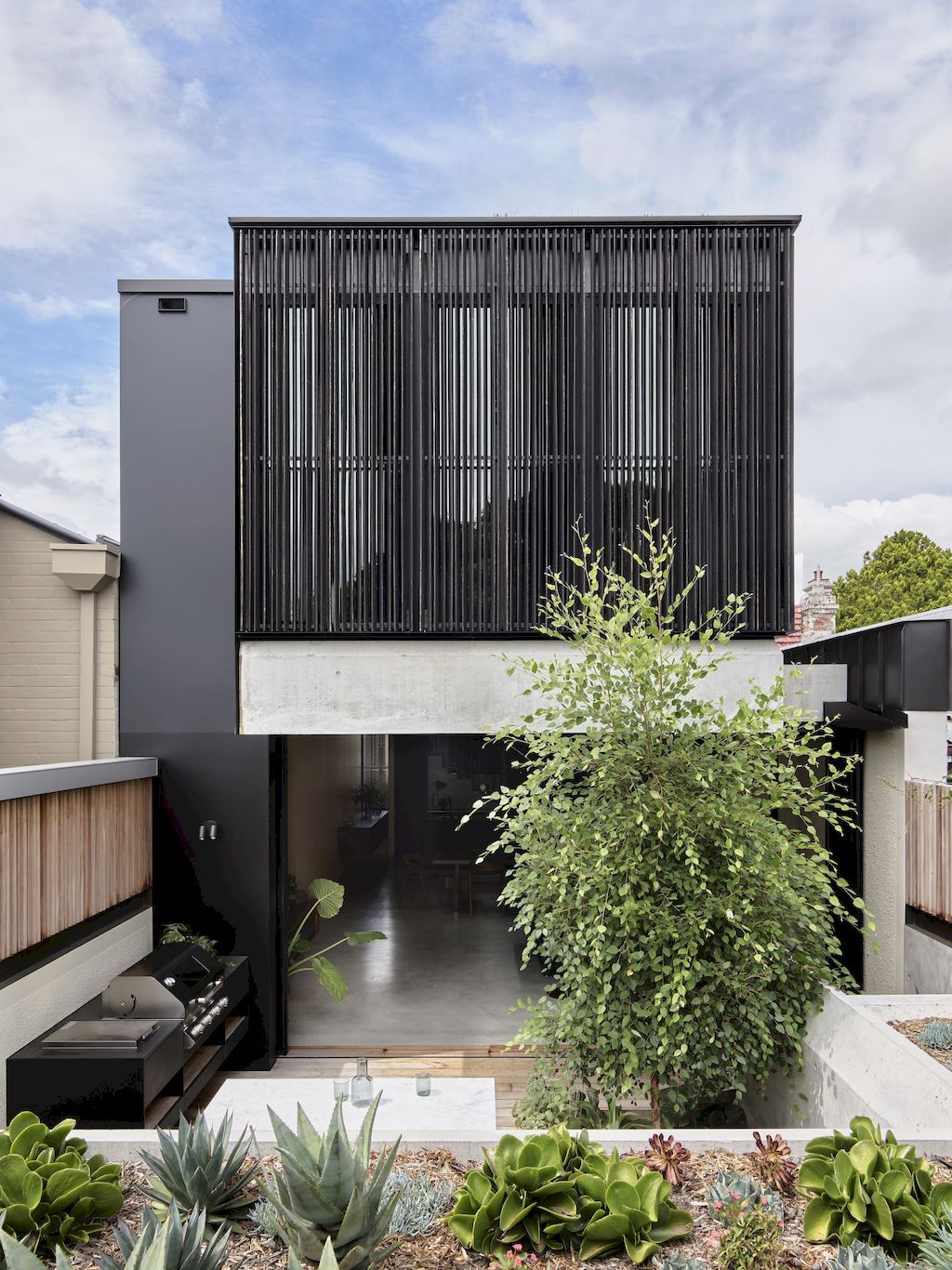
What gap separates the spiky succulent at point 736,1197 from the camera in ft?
7.95

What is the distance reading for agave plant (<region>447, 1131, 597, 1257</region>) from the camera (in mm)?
2383

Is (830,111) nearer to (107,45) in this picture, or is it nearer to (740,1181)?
(107,45)

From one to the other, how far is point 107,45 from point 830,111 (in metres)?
11.2

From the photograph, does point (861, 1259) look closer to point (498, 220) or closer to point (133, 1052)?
point (133, 1052)

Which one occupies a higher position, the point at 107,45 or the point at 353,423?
the point at 107,45

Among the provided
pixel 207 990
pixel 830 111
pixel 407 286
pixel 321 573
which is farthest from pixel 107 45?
pixel 207 990

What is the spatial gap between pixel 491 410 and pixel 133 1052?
4817 millimetres

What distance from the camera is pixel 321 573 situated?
633 centimetres

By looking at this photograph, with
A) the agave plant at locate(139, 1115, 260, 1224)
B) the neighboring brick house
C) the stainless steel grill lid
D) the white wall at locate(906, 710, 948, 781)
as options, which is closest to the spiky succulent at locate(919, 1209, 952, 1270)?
the agave plant at locate(139, 1115, 260, 1224)

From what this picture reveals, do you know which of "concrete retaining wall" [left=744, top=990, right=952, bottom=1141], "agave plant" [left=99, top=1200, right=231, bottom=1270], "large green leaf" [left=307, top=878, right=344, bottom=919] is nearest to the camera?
"agave plant" [left=99, top=1200, right=231, bottom=1270]

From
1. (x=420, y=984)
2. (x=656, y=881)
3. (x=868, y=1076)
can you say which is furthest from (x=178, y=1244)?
(x=420, y=984)

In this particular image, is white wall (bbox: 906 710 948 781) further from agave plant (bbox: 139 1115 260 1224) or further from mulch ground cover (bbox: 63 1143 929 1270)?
agave plant (bbox: 139 1115 260 1224)

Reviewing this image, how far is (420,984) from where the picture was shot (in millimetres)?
7891

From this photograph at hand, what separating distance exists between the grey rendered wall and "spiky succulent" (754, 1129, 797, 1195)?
4.45m
